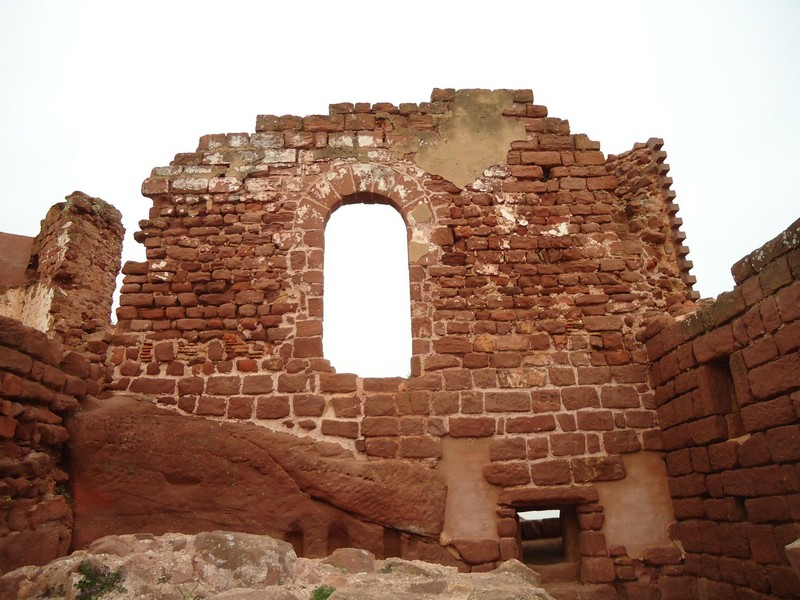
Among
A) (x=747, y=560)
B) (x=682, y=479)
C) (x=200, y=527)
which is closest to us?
(x=747, y=560)

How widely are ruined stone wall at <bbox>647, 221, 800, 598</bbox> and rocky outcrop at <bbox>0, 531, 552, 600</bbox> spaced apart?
2191 millimetres

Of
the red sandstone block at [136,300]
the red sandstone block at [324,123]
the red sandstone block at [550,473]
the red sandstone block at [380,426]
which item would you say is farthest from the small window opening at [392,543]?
the red sandstone block at [324,123]

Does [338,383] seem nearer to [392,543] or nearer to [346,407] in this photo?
[346,407]

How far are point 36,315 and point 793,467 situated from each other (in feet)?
30.0

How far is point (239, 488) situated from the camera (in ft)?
17.0

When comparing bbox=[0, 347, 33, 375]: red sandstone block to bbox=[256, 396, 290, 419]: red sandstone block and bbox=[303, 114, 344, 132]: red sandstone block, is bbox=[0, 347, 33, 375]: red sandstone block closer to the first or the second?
bbox=[256, 396, 290, 419]: red sandstone block

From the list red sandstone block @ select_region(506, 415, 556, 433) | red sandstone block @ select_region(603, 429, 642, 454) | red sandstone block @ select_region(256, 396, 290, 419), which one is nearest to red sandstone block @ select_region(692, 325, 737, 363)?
red sandstone block @ select_region(603, 429, 642, 454)

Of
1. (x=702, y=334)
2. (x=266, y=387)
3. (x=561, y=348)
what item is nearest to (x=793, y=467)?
(x=702, y=334)

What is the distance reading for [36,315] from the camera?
852 centimetres

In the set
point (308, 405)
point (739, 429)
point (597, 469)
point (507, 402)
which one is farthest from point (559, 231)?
point (308, 405)

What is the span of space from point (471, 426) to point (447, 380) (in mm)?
492

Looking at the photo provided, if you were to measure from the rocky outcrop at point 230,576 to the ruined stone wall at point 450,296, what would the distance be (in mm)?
2107

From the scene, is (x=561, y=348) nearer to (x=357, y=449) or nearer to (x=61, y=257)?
(x=357, y=449)

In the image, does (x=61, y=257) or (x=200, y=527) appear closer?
(x=200, y=527)
